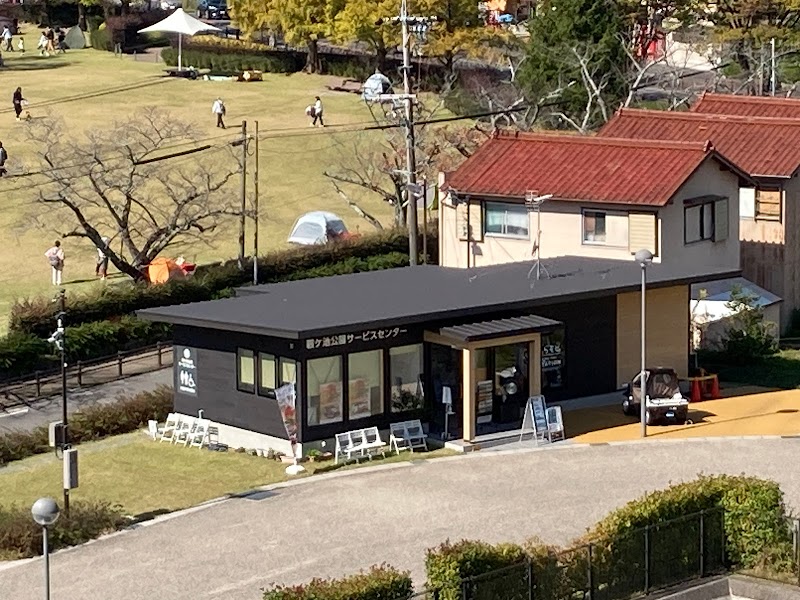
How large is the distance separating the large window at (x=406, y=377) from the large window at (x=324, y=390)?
4.09 ft

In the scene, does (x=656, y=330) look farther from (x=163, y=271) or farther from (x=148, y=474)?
(x=163, y=271)

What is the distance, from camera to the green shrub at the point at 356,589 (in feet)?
71.4

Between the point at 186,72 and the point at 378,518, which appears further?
the point at 186,72

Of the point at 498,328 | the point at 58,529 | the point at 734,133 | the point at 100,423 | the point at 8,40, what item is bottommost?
the point at 58,529

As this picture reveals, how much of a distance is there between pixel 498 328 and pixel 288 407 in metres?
4.49

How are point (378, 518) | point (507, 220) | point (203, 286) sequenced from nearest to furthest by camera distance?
point (378, 518) < point (507, 220) < point (203, 286)

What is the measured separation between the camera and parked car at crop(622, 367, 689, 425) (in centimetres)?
3719

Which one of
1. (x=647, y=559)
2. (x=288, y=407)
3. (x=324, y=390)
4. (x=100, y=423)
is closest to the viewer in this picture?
(x=647, y=559)

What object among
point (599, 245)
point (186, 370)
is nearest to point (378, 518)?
point (186, 370)

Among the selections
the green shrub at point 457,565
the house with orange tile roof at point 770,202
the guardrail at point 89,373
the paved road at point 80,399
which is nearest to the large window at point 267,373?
the paved road at point 80,399

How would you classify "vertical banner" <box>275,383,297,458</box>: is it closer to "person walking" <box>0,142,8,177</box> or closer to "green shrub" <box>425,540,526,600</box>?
"green shrub" <box>425,540,526,600</box>

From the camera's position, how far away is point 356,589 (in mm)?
22203

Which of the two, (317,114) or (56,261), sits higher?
(317,114)

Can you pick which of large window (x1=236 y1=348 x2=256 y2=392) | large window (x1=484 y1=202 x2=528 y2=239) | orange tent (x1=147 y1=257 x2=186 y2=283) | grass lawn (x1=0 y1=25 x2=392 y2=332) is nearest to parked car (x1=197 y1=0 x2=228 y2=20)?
grass lawn (x1=0 y1=25 x2=392 y2=332)
